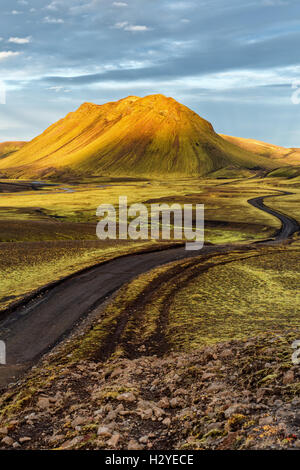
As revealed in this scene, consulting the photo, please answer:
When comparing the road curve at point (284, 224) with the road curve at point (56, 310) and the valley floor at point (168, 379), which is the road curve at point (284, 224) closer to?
the road curve at point (56, 310)

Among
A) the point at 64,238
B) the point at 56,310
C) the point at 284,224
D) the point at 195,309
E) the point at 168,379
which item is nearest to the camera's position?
the point at 168,379

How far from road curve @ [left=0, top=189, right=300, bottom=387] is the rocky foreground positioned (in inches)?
109

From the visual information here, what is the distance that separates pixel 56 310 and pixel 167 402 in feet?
58.6

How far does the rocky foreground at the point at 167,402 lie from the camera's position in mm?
11695

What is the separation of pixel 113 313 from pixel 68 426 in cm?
1579

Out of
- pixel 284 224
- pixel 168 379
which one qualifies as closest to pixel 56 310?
pixel 168 379

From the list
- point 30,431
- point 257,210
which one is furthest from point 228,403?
point 257,210

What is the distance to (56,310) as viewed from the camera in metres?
30.1

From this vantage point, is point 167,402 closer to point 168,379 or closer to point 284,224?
point 168,379

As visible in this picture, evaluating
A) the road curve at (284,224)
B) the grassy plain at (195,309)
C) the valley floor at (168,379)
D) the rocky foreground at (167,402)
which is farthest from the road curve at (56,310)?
the road curve at (284,224)

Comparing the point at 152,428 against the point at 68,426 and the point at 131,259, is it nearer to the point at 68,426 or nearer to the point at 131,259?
the point at 68,426

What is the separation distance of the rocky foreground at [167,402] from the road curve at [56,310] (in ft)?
9.06

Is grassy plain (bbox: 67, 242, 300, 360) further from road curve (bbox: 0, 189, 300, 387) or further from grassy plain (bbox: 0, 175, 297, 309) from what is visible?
grassy plain (bbox: 0, 175, 297, 309)
